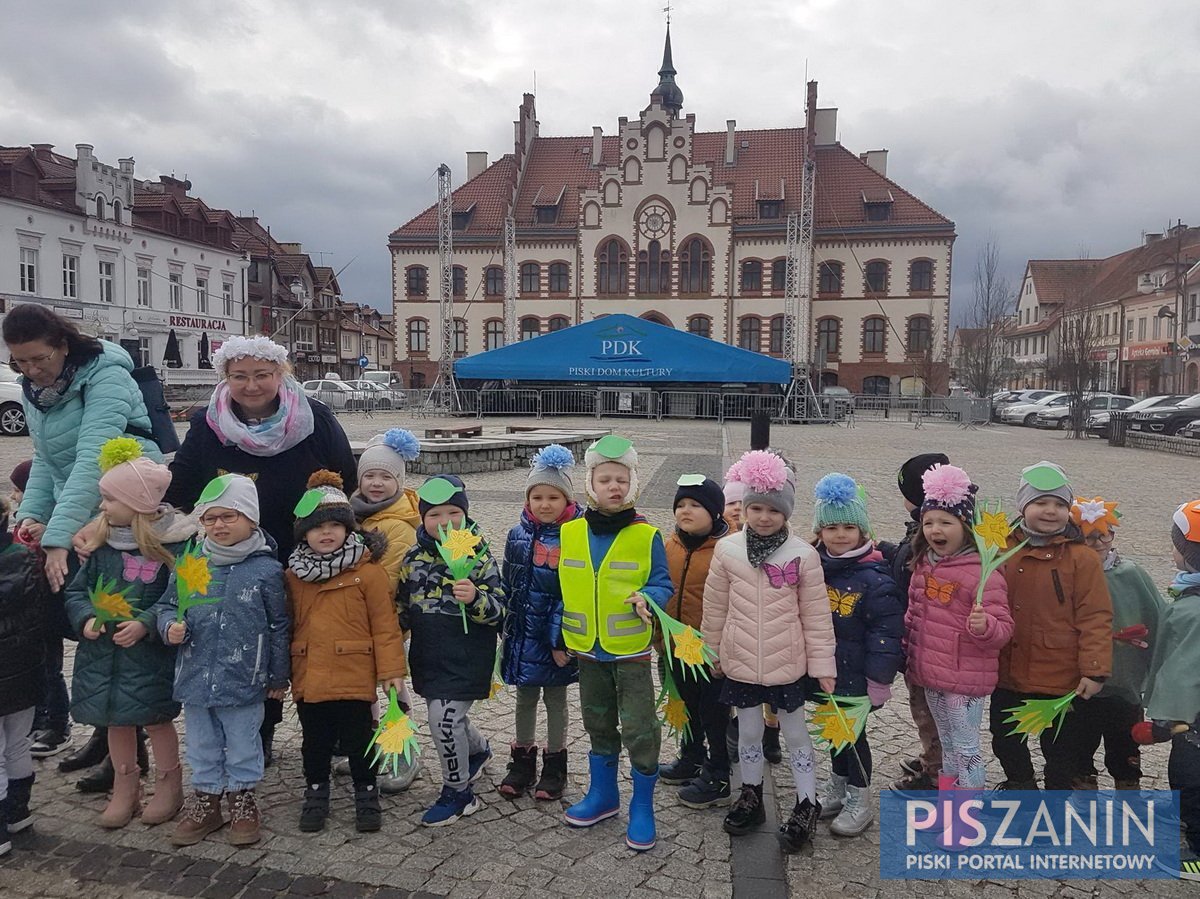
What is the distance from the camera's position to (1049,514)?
317cm

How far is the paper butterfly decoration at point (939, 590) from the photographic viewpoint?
3213mm

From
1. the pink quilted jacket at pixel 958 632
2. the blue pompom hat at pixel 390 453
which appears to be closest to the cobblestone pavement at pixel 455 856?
the pink quilted jacket at pixel 958 632

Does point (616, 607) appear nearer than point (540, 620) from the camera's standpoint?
Yes

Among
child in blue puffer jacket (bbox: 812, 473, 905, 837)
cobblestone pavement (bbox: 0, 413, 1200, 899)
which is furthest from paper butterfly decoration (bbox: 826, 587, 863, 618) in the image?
cobblestone pavement (bbox: 0, 413, 1200, 899)

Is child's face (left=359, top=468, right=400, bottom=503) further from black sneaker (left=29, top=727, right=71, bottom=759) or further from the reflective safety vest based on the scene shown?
black sneaker (left=29, top=727, right=71, bottom=759)

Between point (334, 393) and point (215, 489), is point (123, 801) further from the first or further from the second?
point (334, 393)

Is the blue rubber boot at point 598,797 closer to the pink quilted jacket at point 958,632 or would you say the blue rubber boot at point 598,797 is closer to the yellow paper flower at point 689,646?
the yellow paper flower at point 689,646

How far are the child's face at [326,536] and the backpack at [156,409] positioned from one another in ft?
4.11

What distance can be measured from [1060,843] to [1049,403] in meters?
33.6

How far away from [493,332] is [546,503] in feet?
147

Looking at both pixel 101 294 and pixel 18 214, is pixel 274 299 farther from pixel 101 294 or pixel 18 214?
pixel 18 214

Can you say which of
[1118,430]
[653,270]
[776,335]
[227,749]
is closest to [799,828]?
[227,749]

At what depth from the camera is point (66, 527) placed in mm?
3301

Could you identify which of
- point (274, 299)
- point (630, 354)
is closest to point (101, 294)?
point (274, 299)
